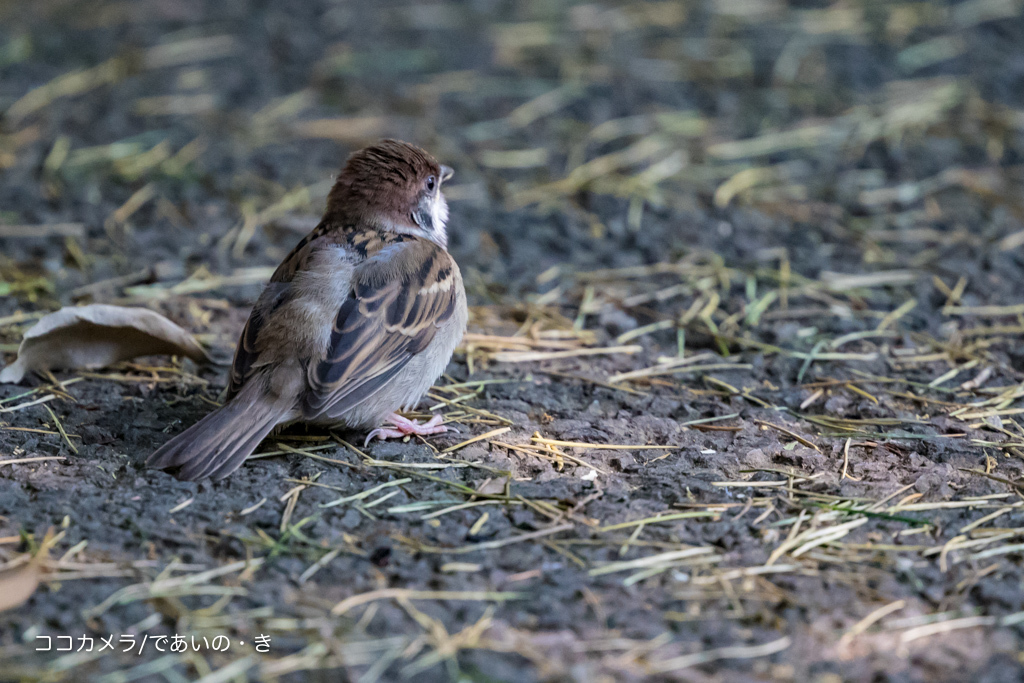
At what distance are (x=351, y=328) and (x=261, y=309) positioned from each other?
15.0 inches

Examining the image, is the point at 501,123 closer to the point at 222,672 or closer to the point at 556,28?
the point at 556,28

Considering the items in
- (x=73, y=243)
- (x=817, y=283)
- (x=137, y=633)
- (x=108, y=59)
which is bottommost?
(x=817, y=283)

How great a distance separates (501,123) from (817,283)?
2723 millimetres

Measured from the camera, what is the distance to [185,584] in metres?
2.95

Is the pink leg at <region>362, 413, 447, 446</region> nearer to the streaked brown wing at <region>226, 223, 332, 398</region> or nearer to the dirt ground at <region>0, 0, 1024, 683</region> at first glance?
the dirt ground at <region>0, 0, 1024, 683</region>

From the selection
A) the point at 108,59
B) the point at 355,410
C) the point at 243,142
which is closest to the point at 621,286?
the point at 355,410

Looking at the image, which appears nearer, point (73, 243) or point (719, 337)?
point (719, 337)

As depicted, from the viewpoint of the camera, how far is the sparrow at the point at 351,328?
359 centimetres

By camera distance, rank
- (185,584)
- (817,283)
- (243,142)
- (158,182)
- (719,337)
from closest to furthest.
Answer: (185,584), (719,337), (817,283), (158,182), (243,142)

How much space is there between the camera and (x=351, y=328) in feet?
12.3

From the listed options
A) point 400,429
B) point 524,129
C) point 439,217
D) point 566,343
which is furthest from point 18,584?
point 524,129

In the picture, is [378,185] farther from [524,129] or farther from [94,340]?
[524,129]

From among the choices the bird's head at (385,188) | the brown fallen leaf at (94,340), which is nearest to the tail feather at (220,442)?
the brown fallen leaf at (94,340)

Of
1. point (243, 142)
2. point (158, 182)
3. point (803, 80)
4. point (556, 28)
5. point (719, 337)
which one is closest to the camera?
point (719, 337)
